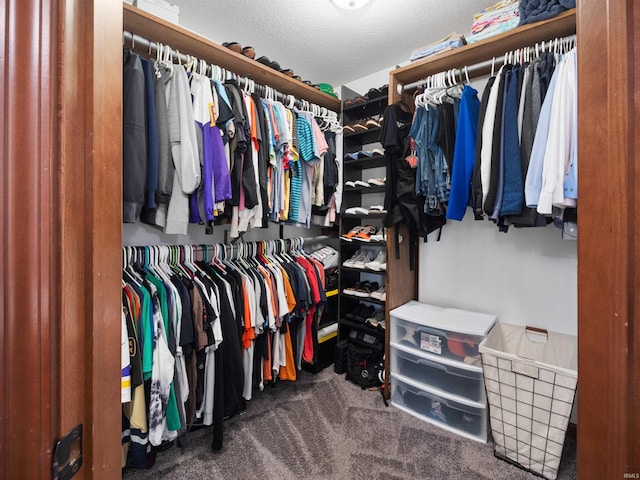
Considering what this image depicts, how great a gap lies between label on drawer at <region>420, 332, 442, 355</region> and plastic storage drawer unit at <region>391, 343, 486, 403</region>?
35mm

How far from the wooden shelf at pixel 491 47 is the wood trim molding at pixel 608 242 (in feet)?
4.50

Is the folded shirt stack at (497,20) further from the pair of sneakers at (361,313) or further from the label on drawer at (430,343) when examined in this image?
the pair of sneakers at (361,313)

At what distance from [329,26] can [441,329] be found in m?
2.10

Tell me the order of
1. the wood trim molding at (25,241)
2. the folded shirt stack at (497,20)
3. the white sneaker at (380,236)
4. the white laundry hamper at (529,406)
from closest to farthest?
1. the wood trim molding at (25,241)
2. the white laundry hamper at (529,406)
3. the folded shirt stack at (497,20)
4. the white sneaker at (380,236)

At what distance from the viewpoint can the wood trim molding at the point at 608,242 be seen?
393 millimetres

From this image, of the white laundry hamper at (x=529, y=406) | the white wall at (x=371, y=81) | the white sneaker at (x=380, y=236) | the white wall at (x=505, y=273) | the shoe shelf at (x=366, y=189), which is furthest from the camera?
the white wall at (x=371, y=81)

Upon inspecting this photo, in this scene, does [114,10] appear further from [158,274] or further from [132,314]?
[158,274]

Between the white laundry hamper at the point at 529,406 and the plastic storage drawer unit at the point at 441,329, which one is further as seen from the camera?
the plastic storage drawer unit at the point at 441,329

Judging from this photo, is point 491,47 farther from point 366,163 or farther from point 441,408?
point 441,408

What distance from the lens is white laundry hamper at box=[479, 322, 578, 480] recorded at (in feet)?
4.33

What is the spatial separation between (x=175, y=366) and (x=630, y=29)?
178 centimetres

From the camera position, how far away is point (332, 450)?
1.50 m

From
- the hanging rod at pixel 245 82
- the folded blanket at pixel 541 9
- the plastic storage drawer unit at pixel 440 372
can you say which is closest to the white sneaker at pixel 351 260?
the plastic storage drawer unit at pixel 440 372

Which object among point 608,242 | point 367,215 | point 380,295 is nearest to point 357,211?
point 367,215
